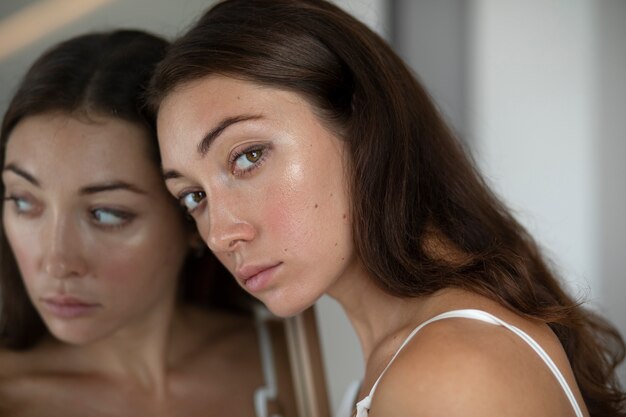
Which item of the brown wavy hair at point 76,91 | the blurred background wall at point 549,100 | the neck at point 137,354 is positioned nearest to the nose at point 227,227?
the brown wavy hair at point 76,91

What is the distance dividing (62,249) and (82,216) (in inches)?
2.7

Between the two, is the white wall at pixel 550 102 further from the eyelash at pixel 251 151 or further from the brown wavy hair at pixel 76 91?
the eyelash at pixel 251 151

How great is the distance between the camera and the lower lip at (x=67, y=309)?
1.39 metres

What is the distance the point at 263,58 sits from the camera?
1.15 meters

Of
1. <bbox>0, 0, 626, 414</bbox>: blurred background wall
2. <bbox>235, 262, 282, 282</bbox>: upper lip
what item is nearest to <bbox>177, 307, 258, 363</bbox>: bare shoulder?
<bbox>235, 262, 282, 282</bbox>: upper lip

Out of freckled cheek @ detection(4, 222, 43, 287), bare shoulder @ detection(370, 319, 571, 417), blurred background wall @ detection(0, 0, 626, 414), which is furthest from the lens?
blurred background wall @ detection(0, 0, 626, 414)

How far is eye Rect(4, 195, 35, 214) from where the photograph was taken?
1388 millimetres

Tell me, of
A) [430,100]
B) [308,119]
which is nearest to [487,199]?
[430,100]

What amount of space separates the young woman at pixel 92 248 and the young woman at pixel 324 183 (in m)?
0.19

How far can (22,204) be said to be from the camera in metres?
1.40

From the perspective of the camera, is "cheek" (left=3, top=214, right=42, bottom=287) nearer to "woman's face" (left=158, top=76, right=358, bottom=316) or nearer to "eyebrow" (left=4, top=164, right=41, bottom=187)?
"eyebrow" (left=4, top=164, right=41, bottom=187)

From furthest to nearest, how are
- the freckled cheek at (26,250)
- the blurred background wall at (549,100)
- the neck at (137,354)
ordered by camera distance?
1. the blurred background wall at (549,100)
2. the neck at (137,354)
3. the freckled cheek at (26,250)

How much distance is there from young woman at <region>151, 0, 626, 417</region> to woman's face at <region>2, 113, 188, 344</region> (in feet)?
0.59

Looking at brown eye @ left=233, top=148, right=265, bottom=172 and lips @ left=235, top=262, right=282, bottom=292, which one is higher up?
brown eye @ left=233, top=148, right=265, bottom=172
